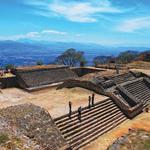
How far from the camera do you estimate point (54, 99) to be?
20.9 metres

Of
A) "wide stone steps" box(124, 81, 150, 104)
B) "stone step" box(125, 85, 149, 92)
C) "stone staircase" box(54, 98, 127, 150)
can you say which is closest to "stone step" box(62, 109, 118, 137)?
"stone staircase" box(54, 98, 127, 150)

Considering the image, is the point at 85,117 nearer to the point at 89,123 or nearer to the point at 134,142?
the point at 89,123

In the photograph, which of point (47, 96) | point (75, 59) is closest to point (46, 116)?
point (47, 96)

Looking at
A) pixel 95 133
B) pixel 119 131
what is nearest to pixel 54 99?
pixel 95 133

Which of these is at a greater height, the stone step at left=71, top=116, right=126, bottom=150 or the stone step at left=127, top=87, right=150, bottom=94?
the stone step at left=127, top=87, right=150, bottom=94

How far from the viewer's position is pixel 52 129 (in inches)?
588

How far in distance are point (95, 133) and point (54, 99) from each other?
4981 millimetres

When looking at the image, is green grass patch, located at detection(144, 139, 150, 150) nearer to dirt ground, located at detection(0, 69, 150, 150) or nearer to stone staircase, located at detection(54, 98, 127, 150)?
dirt ground, located at detection(0, 69, 150, 150)

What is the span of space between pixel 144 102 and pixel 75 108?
7798mm

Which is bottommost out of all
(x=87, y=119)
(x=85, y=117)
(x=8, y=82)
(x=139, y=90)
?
(x=87, y=119)

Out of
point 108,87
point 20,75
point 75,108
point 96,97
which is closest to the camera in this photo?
point 75,108

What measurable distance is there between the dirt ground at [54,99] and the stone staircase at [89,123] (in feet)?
2.24

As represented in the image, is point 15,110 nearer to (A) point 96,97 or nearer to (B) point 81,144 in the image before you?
(B) point 81,144

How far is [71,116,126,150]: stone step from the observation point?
15.6 metres
